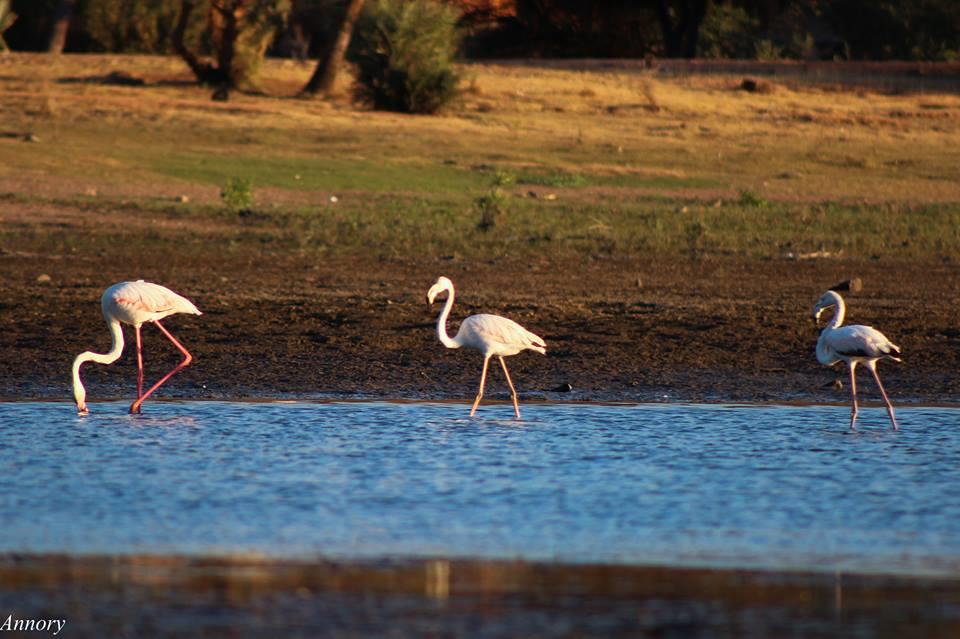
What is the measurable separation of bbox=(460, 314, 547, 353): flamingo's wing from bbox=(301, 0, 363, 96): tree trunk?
60.6 feet

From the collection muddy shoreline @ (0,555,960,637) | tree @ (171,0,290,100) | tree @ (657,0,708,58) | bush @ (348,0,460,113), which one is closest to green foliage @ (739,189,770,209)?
bush @ (348,0,460,113)

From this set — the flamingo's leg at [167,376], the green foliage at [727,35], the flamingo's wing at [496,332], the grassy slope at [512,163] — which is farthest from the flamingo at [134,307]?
the green foliage at [727,35]

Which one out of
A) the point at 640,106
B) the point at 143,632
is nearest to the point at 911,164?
the point at 640,106

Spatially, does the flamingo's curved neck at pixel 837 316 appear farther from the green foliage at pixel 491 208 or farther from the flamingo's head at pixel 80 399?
the green foliage at pixel 491 208

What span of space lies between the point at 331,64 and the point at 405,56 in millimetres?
1900

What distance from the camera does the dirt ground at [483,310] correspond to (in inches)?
393

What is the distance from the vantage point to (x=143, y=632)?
463 cm

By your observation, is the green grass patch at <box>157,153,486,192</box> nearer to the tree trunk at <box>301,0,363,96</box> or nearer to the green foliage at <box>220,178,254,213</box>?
the green foliage at <box>220,178,254,213</box>

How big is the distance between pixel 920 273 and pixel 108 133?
41.0 ft

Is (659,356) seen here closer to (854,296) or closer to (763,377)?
(763,377)

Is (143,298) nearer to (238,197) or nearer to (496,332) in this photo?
(496,332)

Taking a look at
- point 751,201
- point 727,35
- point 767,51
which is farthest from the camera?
point 727,35

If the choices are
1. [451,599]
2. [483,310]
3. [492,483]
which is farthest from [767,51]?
[451,599]

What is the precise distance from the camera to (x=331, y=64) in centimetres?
2736
